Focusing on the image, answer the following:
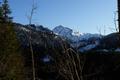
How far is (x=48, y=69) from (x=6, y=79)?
19304 millimetres

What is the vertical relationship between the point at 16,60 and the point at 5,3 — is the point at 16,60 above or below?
below

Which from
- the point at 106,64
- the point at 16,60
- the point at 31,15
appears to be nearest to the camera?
the point at 31,15

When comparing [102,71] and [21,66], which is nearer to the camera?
[21,66]

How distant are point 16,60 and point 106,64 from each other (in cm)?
1646

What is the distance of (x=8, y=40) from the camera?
146ft

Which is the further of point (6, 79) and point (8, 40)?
point (8, 40)

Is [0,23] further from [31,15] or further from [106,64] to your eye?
[31,15]

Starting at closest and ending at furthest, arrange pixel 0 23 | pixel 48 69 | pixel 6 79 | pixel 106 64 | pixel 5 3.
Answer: pixel 6 79
pixel 0 23
pixel 5 3
pixel 106 64
pixel 48 69

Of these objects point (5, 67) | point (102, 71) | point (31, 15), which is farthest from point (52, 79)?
point (31, 15)

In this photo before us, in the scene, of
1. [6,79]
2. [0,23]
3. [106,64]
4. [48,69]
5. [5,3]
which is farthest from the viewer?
[48,69]

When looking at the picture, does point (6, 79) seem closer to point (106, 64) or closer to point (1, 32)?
point (1, 32)

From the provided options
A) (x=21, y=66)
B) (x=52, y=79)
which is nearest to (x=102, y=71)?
(x=52, y=79)

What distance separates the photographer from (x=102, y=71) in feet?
174

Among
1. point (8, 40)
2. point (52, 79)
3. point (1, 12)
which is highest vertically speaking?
point (1, 12)
